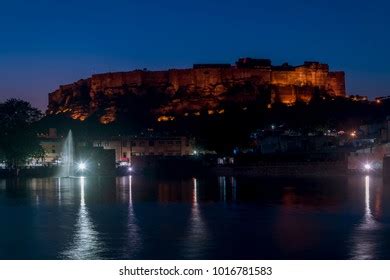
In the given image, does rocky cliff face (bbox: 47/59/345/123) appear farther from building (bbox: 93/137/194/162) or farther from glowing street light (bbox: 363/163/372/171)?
glowing street light (bbox: 363/163/372/171)

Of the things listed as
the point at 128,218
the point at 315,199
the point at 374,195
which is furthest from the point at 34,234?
the point at 374,195

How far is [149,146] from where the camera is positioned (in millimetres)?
89375

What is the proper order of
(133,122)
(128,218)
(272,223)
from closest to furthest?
(272,223) < (128,218) < (133,122)

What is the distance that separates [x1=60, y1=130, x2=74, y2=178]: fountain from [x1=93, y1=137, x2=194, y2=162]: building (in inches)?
149

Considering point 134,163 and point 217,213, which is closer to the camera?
point 217,213

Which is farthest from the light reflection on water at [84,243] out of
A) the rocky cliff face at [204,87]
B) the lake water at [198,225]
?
the rocky cliff face at [204,87]

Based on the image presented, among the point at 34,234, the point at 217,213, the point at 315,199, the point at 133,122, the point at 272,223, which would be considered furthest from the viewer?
the point at 133,122

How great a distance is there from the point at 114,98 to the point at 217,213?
104 meters

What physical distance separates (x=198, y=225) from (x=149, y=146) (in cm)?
6637

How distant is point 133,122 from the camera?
124250 mm

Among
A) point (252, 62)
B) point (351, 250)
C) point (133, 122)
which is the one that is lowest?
point (351, 250)

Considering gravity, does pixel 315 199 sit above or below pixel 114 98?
below
